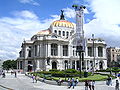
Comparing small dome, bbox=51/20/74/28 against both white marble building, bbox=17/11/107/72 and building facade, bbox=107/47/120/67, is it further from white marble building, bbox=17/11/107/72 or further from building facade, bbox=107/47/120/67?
building facade, bbox=107/47/120/67

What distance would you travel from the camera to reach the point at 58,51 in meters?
97.2

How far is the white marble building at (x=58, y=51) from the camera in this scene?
96250 mm

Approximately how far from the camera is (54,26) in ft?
356

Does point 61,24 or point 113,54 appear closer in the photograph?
point 61,24

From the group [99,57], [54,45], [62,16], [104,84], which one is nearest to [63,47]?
[54,45]

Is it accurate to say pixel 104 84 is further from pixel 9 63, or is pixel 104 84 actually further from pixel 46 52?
pixel 9 63

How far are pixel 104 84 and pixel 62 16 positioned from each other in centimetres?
8643

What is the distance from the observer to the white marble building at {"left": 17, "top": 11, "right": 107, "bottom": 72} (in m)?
96.2

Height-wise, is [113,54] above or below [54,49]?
below

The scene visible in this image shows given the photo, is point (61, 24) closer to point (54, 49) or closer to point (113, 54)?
point (54, 49)

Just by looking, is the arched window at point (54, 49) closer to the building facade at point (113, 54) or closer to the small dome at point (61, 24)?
the small dome at point (61, 24)

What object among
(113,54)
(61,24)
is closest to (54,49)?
(61,24)

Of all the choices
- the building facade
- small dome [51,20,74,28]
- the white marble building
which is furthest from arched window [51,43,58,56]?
the building facade

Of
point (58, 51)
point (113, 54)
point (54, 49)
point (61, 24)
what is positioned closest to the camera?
point (58, 51)
